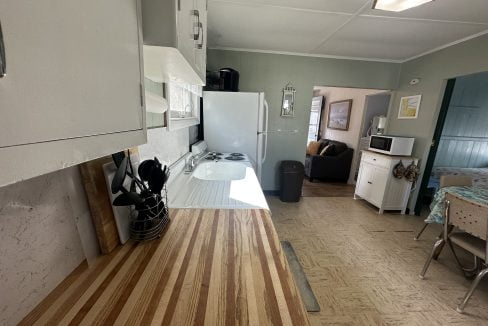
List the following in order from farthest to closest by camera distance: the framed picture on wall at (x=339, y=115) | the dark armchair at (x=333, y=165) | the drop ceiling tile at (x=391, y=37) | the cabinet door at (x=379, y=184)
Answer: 1. the framed picture on wall at (x=339, y=115)
2. the dark armchair at (x=333, y=165)
3. the cabinet door at (x=379, y=184)
4. the drop ceiling tile at (x=391, y=37)

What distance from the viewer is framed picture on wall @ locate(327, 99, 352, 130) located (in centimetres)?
489

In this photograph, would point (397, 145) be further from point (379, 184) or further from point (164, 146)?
point (164, 146)

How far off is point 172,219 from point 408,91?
3.97m

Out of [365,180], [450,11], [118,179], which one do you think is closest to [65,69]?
[118,179]

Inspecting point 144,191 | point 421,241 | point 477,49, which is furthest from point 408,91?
point 144,191

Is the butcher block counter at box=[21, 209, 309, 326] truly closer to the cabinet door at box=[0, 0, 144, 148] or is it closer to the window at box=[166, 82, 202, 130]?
the cabinet door at box=[0, 0, 144, 148]

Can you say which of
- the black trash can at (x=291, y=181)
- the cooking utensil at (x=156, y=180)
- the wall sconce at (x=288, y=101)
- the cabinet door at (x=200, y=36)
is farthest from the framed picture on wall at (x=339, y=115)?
the cooking utensil at (x=156, y=180)

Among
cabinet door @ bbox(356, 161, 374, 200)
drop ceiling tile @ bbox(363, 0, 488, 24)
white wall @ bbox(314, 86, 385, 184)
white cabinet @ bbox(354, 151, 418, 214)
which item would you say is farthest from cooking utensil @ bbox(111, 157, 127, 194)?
white wall @ bbox(314, 86, 385, 184)

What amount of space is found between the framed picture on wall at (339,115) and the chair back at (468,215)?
3594 millimetres

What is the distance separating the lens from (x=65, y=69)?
1.05 feet

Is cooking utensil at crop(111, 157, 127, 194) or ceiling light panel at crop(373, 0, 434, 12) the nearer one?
cooking utensil at crop(111, 157, 127, 194)

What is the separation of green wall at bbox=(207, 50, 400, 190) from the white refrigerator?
2.55 feet

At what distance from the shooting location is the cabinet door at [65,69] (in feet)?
0.80

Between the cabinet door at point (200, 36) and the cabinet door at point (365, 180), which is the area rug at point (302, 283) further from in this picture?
the cabinet door at point (365, 180)
